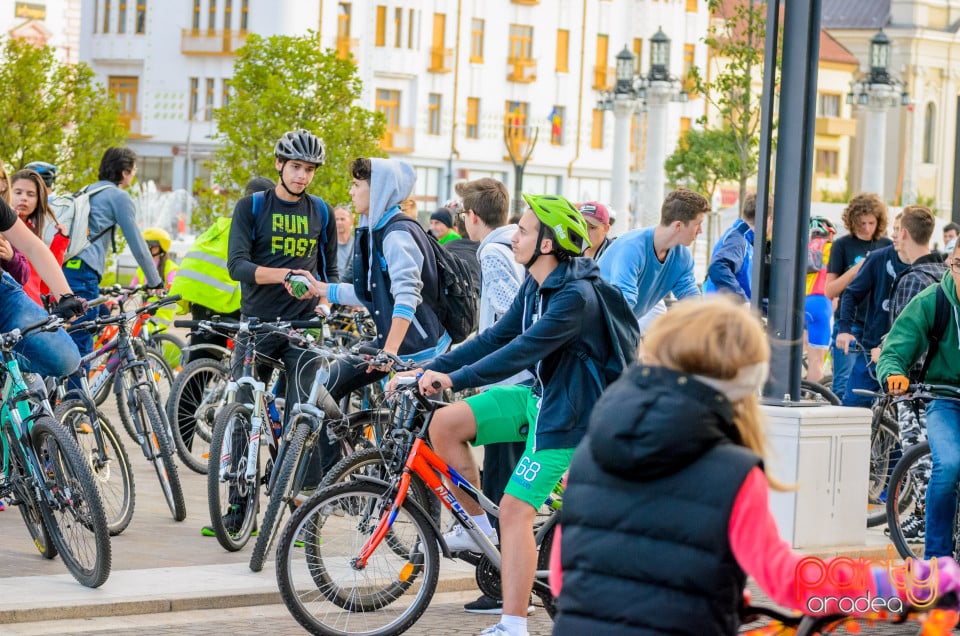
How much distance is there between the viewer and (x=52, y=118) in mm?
29625

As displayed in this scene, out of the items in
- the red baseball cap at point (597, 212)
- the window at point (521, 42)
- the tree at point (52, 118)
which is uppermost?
the window at point (521, 42)

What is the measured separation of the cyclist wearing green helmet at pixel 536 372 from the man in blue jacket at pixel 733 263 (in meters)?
5.13

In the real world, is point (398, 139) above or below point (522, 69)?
below

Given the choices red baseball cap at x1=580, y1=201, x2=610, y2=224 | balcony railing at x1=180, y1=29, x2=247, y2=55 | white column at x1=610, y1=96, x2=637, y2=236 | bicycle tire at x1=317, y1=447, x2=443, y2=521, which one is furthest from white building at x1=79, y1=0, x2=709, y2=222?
bicycle tire at x1=317, y1=447, x2=443, y2=521

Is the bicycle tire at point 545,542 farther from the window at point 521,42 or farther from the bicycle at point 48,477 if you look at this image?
the window at point 521,42

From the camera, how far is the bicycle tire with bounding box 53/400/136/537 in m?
8.93

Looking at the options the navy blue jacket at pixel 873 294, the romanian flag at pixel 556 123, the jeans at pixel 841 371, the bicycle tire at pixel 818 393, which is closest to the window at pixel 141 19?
the romanian flag at pixel 556 123

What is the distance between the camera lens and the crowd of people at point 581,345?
3746 millimetres

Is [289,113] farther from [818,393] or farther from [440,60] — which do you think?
[440,60]

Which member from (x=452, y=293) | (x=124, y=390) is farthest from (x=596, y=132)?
(x=452, y=293)

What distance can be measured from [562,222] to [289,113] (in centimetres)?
2668

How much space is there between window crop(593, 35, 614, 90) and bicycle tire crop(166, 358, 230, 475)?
70872mm

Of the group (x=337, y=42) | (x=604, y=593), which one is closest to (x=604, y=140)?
(x=337, y=42)

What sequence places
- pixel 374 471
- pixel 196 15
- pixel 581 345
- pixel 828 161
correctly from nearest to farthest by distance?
pixel 581 345 → pixel 374 471 → pixel 196 15 → pixel 828 161
